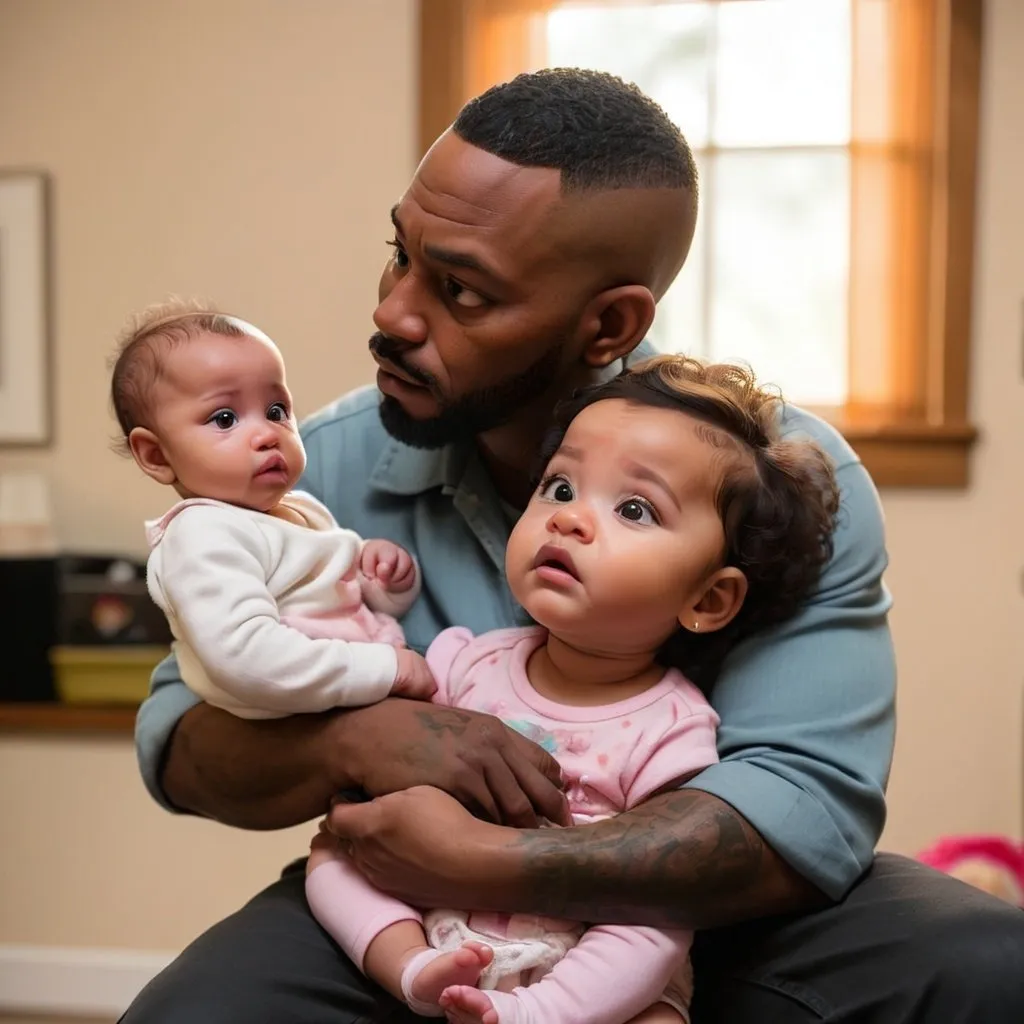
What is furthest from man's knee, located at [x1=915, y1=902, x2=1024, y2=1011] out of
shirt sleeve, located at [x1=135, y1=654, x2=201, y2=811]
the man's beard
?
shirt sleeve, located at [x1=135, y1=654, x2=201, y2=811]

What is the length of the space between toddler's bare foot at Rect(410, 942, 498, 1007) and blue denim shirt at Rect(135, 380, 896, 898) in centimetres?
28

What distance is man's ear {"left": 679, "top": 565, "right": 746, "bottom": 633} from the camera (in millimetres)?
1306

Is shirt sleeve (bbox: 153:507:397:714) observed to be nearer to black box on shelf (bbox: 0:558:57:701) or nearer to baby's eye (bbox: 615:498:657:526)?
baby's eye (bbox: 615:498:657:526)

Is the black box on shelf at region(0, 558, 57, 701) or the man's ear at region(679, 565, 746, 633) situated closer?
the man's ear at region(679, 565, 746, 633)

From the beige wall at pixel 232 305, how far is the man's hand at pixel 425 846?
74.6 inches

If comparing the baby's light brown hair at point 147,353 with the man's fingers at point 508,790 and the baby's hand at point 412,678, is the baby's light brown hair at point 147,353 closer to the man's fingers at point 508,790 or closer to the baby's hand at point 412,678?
the baby's hand at point 412,678

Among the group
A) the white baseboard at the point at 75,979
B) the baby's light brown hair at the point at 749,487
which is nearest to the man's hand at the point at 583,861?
the baby's light brown hair at the point at 749,487

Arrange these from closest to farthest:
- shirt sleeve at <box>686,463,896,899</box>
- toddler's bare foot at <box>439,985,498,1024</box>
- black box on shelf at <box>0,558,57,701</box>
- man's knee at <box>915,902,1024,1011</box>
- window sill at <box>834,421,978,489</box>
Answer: toddler's bare foot at <box>439,985,498,1024</box>
man's knee at <box>915,902,1024,1011</box>
shirt sleeve at <box>686,463,896,899</box>
window sill at <box>834,421,978,489</box>
black box on shelf at <box>0,558,57,701</box>

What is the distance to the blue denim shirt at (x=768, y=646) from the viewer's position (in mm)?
1292

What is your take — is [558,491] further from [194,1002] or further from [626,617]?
[194,1002]

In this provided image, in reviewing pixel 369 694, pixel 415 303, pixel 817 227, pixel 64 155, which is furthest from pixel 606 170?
pixel 64 155

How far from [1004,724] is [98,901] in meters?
2.17

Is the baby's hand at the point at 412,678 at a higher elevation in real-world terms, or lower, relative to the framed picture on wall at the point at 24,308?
lower

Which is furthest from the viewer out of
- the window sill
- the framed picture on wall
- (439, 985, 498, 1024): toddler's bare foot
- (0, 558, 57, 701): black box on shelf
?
the framed picture on wall
